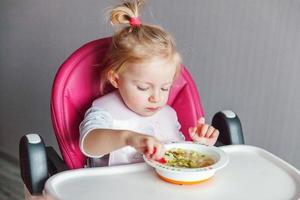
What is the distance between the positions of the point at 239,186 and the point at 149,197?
0.57ft

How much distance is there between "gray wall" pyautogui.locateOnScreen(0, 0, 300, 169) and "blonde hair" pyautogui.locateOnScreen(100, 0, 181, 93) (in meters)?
0.43

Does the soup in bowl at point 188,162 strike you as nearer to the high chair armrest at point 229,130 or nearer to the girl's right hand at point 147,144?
the girl's right hand at point 147,144

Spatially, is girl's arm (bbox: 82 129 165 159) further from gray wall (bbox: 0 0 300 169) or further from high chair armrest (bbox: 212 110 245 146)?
gray wall (bbox: 0 0 300 169)

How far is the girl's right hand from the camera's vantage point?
96cm

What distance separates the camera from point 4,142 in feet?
7.36

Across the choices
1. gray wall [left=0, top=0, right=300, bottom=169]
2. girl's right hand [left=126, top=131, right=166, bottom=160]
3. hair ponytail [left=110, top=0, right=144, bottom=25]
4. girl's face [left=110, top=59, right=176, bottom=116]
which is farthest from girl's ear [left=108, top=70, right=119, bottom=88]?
gray wall [left=0, top=0, right=300, bottom=169]

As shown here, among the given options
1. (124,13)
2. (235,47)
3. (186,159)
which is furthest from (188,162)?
(235,47)

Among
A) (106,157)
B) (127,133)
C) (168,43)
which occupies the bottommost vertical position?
(106,157)

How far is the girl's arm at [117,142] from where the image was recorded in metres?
0.97

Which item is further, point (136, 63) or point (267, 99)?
point (267, 99)

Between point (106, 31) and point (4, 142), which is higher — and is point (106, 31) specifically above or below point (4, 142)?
above

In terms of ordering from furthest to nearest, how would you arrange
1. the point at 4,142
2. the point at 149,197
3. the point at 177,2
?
1. the point at 4,142
2. the point at 177,2
3. the point at 149,197

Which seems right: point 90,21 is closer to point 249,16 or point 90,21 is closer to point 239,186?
point 249,16

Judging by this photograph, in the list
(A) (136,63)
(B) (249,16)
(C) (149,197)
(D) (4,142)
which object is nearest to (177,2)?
(B) (249,16)
